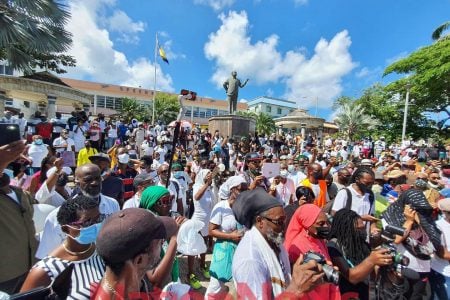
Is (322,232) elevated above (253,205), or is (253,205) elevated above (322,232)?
(253,205)

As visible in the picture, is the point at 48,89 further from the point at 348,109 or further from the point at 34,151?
the point at 348,109

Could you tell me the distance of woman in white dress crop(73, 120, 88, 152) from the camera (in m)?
8.87

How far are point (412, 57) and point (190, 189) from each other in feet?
60.7

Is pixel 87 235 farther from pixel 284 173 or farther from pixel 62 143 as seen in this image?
pixel 62 143

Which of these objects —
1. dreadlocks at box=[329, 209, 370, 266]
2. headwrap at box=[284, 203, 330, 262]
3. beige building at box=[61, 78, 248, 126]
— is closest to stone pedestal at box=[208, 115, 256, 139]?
dreadlocks at box=[329, 209, 370, 266]

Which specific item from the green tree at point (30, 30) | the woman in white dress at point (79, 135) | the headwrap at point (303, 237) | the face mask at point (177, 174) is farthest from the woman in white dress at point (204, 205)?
the green tree at point (30, 30)

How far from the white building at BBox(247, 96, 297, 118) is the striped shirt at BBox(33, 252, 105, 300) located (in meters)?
65.1

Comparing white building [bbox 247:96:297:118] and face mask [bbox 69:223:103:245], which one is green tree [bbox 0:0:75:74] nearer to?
face mask [bbox 69:223:103:245]

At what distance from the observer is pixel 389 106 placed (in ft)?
72.4

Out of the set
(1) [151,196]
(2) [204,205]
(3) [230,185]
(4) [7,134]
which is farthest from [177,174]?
(4) [7,134]

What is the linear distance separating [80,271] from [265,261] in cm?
109

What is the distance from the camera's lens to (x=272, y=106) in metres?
67.9

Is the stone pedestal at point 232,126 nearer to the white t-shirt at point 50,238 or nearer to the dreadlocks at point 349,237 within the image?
the dreadlocks at point 349,237

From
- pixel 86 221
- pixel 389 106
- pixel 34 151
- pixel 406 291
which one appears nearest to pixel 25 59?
pixel 34 151
